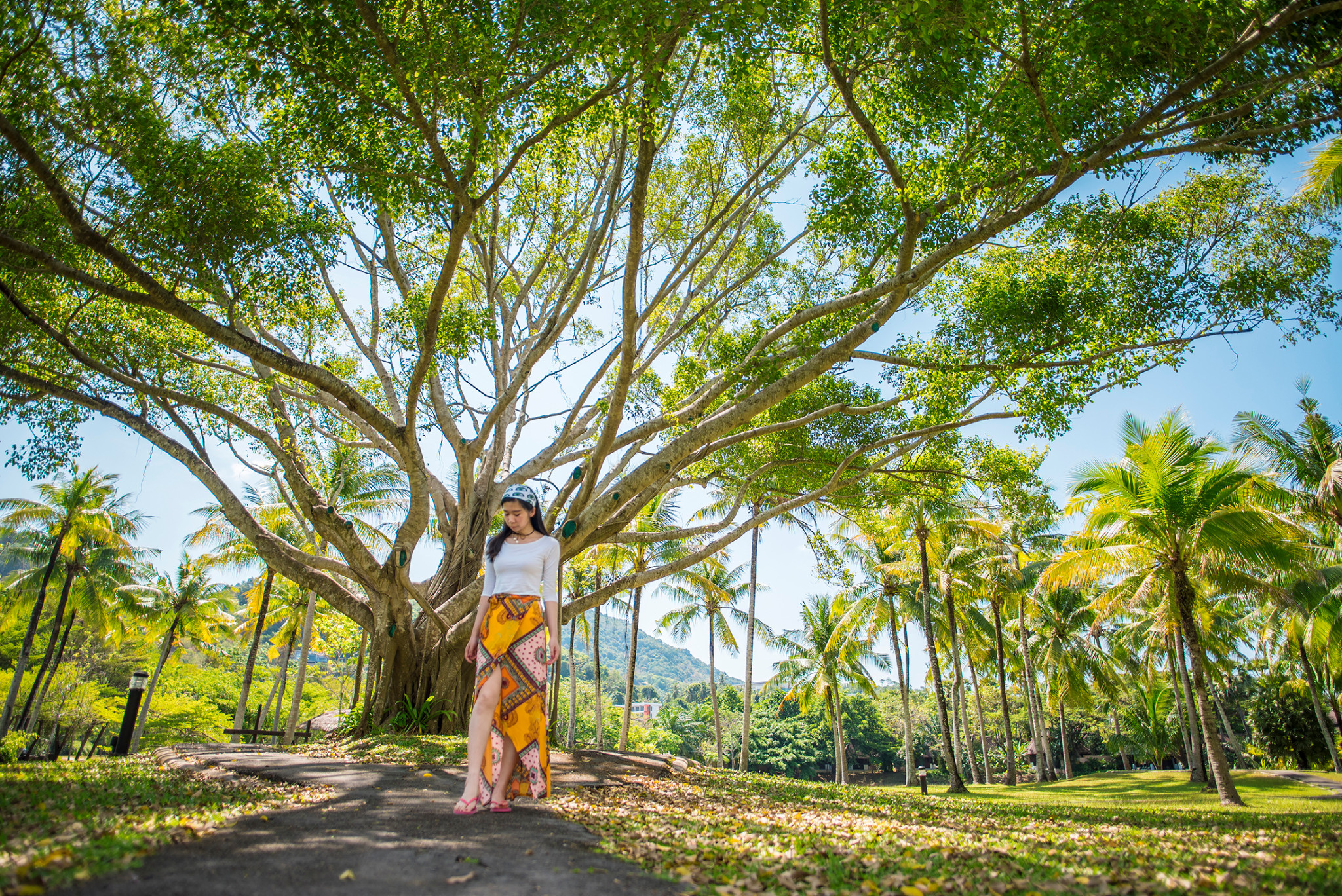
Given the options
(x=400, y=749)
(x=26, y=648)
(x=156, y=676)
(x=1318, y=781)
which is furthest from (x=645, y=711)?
(x=400, y=749)

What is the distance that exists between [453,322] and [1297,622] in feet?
85.7

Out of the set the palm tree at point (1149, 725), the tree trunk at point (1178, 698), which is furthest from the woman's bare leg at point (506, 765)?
the palm tree at point (1149, 725)

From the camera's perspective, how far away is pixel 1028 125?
292 inches

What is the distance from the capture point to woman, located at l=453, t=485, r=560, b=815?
14.5 ft

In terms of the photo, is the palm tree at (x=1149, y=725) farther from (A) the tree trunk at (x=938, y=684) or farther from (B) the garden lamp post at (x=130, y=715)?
(B) the garden lamp post at (x=130, y=715)

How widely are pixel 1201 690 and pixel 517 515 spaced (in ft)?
47.0

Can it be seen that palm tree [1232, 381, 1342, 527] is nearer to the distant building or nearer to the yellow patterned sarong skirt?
the yellow patterned sarong skirt

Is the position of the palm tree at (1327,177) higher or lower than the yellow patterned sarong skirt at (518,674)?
higher

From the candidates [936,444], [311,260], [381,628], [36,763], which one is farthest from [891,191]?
[36,763]

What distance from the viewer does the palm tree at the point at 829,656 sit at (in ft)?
96.1

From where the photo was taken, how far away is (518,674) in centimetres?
448

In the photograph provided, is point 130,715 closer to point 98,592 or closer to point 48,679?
point 98,592

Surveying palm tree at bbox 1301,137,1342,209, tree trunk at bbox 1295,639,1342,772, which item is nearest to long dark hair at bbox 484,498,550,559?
palm tree at bbox 1301,137,1342,209

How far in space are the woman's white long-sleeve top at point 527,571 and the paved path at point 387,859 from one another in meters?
1.36
